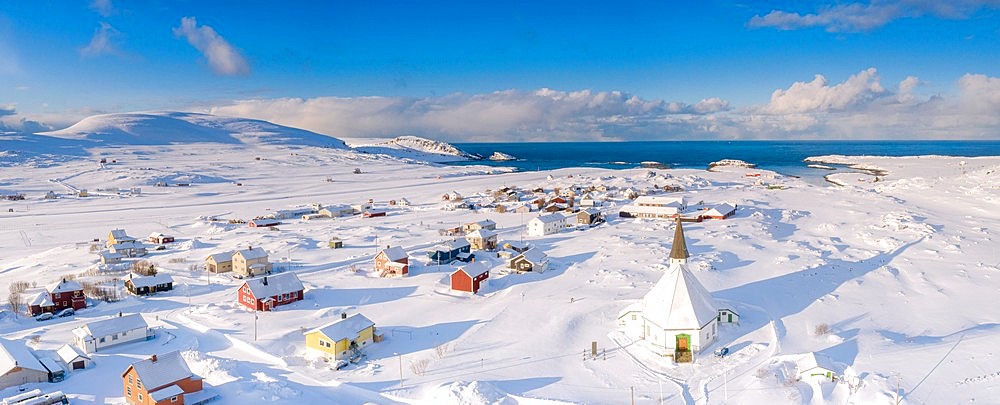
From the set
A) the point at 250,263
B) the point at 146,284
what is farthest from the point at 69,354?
the point at 250,263

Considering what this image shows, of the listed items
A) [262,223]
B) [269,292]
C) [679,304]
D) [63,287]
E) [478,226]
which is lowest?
[269,292]

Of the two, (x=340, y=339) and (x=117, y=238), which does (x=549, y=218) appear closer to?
(x=340, y=339)

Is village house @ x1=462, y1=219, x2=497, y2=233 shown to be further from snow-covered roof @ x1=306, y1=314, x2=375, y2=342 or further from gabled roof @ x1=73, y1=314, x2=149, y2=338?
gabled roof @ x1=73, y1=314, x2=149, y2=338

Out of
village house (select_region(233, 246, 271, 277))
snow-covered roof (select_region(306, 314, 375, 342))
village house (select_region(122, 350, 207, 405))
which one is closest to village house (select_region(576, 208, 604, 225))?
village house (select_region(233, 246, 271, 277))

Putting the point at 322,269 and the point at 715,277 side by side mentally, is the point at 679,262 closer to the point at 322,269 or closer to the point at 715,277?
the point at 715,277

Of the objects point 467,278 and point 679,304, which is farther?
point 467,278

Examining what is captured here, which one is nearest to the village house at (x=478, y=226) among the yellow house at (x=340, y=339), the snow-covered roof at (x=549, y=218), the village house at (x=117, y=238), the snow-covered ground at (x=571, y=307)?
the snow-covered ground at (x=571, y=307)

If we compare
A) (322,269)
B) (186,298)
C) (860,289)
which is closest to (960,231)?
(860,289)
